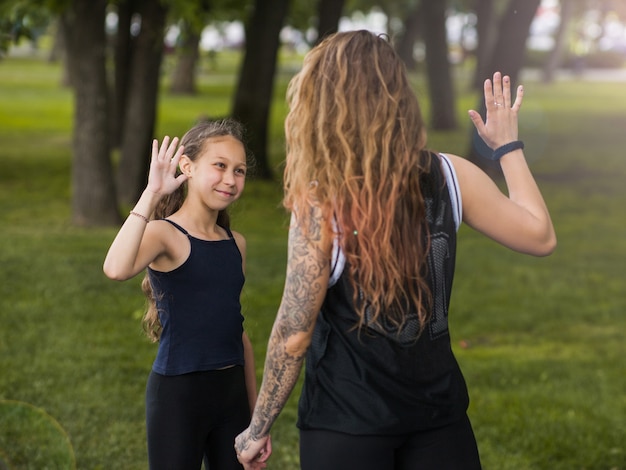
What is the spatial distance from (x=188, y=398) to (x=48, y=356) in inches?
173

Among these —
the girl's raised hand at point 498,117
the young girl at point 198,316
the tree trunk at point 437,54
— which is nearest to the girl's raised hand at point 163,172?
the young girl at point 198,316

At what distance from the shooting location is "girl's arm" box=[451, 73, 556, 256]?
2836 millimetres

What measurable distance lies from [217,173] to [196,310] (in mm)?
456

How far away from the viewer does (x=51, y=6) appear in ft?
40.4

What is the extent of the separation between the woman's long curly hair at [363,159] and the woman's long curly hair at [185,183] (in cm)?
79

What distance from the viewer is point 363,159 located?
107 inches

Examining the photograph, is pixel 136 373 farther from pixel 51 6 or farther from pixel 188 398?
pixel 51 6

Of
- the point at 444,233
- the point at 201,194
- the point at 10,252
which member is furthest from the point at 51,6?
the point at 444,233

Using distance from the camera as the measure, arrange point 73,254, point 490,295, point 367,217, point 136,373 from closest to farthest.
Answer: point 367,217 < point 136,373 < point 490,295 < point 73,254

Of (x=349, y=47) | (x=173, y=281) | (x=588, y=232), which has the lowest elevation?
(x=588, y=232)

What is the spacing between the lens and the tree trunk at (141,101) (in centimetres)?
1570

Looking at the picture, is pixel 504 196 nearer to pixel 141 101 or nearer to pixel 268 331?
pixel 268 331

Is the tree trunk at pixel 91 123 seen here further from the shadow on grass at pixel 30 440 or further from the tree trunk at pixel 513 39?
the shadow on grass at pixel 30 440

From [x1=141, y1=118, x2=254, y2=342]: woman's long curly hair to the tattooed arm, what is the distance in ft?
2.45
